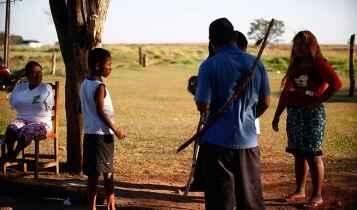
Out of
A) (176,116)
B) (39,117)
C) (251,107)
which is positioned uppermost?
(251,107)

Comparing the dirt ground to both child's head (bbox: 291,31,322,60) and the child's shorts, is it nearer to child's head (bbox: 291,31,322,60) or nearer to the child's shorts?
the child's shorts

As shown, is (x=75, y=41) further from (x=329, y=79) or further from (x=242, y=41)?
(x=329, y=79)

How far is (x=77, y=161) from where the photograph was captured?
7.35 metres

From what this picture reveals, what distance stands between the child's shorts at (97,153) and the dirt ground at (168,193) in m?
0.67

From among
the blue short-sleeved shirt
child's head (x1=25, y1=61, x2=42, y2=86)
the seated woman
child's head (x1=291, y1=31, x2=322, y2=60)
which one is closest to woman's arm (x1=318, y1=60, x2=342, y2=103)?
child's head (x1=291, y1=31, x2=322, y2=60)

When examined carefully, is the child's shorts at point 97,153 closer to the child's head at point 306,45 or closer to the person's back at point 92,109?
the person's back at point 92,109

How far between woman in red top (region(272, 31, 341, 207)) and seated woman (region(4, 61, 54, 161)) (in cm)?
283

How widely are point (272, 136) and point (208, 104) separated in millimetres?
7370

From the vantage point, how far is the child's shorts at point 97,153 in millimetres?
5438

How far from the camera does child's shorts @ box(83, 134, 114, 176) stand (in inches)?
214

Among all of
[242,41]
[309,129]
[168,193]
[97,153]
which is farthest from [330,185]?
[97,153]

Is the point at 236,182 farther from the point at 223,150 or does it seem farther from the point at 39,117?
the point at 39,117

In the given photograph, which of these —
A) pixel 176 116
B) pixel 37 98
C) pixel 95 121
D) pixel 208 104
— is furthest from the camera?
pixel 176 116

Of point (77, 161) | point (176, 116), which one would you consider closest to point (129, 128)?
point (176, 116)
